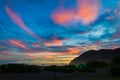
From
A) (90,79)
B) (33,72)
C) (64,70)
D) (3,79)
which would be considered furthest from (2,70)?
(90,79)

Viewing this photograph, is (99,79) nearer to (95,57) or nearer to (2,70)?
(2,70)

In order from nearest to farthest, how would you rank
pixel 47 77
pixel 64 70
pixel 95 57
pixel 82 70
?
pixel 47 77
pixel 64 70
pixel 82 70
pixel 95 57

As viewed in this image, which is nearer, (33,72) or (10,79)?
(10,79)

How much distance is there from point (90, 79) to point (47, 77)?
13.9 ft

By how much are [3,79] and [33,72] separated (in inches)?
222

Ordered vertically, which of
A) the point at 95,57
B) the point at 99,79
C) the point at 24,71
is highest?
the point at 95,57

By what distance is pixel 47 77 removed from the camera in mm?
24031

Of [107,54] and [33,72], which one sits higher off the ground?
[107,54]

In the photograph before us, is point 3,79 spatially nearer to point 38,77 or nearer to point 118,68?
point 38,77

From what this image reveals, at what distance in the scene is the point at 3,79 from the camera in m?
22.6

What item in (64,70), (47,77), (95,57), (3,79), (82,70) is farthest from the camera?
(95,57)

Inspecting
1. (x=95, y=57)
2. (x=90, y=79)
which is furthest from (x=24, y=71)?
(x=95, y=57)

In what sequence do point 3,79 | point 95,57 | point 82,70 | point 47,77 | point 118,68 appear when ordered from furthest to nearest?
1. point 95,57
2. point 82,70
3. point 118,68
4. point 47,77
5. point 3,79

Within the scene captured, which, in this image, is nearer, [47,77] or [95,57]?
[47,77]
